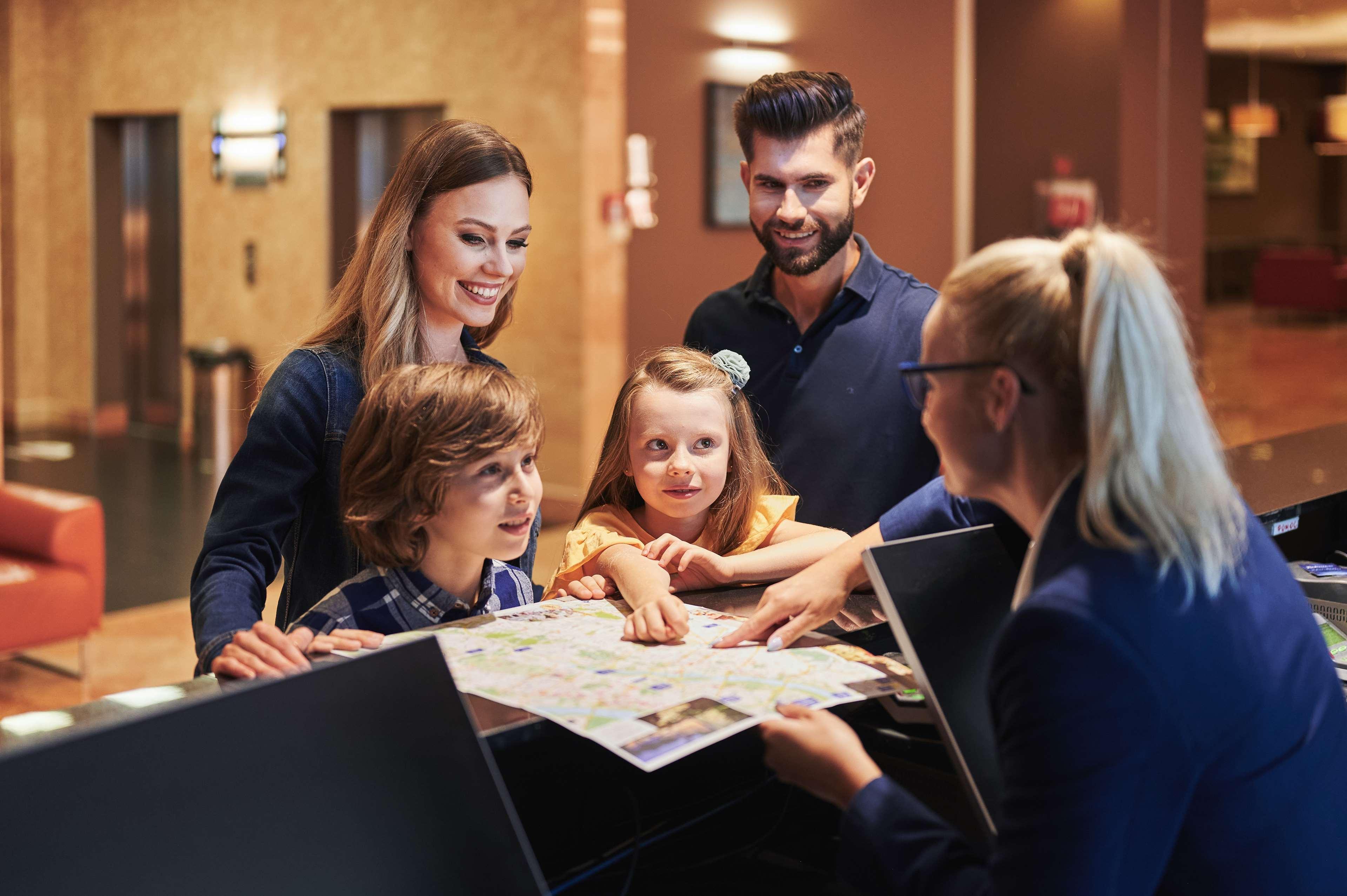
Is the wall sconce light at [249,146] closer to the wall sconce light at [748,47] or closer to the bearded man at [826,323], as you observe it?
the wall sconce light at [748,47]

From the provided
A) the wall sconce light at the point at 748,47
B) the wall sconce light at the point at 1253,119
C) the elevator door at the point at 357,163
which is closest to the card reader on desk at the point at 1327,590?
the wall sconce light at the point at 748,47

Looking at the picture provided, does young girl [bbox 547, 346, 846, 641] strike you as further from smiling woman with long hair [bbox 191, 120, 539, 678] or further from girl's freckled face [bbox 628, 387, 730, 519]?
smiling woman with long hair [bbox 191, 120, 539, 678]

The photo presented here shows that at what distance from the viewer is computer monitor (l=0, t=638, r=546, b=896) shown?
1.02m

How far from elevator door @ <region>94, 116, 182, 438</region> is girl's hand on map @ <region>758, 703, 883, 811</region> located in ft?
39.6

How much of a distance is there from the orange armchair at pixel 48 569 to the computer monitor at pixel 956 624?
4.60m

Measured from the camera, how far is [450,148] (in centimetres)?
211

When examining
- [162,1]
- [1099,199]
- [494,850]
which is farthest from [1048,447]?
[162,1]

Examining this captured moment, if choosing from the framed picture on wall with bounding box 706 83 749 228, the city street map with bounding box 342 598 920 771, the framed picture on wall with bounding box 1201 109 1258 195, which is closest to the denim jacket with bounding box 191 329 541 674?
the city street map with bounding box 342 598 920 771

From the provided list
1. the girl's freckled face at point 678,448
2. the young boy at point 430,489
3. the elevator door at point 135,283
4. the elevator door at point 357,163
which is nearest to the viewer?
the young boy at point 430,489

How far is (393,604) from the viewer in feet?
5.90

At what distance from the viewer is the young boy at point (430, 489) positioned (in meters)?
1.71

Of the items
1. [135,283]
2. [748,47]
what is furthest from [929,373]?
[135,283]

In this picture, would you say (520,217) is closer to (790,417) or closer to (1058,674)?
(790,417)

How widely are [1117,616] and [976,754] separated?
0.30 m
